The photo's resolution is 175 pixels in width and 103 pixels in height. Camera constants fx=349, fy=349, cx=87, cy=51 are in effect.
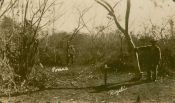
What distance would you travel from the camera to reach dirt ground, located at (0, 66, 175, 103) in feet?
30.3

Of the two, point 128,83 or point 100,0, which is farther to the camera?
point 100,0

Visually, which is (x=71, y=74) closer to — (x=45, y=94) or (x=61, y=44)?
(x=45, y=94)

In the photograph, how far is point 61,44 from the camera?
24297 mm

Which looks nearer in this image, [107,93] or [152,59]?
[107,93]

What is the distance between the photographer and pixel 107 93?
10.0m

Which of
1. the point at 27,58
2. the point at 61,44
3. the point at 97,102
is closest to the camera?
the point at 97,102

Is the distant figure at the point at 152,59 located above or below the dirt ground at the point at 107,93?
above

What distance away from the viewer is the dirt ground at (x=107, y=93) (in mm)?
9250

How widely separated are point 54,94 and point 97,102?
1562 millimetres

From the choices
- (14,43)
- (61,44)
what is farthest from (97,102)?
(61,44)

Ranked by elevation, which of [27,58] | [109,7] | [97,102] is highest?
[109,7]

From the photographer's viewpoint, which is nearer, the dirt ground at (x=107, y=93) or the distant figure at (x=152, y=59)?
the dirt ground at (x=107, y=93)

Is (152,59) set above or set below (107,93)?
above

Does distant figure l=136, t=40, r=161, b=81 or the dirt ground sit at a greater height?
distant figure l=136, t=40, r=161, b=81
